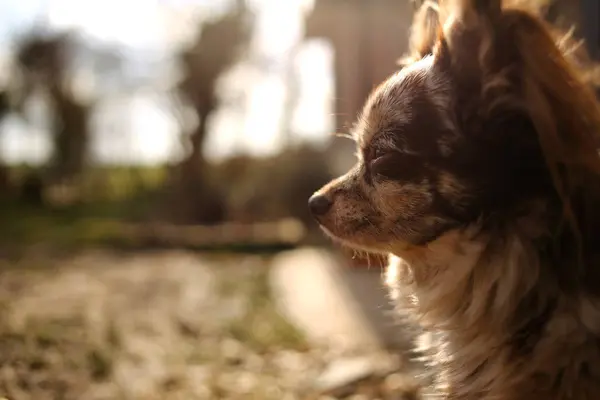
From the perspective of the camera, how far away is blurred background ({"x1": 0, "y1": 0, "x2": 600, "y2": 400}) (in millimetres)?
2105

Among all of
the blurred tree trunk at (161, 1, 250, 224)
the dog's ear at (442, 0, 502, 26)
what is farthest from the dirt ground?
the blurred tree trunk at (161, 1, 250, 224)

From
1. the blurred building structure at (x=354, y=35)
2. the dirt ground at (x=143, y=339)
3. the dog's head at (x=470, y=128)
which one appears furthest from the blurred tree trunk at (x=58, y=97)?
the dog's head at (x=470, y=128)

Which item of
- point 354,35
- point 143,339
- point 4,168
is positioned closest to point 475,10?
point 143,339

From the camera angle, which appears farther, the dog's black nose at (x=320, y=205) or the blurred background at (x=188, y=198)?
the blurred background at (x=188, y=198)

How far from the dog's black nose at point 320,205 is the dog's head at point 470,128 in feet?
0.38

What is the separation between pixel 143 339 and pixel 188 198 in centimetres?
416

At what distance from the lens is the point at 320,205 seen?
151cm

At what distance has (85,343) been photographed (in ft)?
6.77

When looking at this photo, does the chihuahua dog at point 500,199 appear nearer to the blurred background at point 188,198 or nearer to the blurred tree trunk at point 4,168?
the blurred background at point 188,198

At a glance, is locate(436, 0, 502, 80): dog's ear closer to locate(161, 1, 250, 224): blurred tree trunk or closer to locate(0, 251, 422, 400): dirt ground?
locate(0, 251, 422, 400): dirt ground

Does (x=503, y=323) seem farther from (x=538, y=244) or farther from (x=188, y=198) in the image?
(x=188, y=198)

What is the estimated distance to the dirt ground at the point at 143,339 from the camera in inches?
68.2

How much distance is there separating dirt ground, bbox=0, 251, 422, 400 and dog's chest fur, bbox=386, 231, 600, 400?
793 mm

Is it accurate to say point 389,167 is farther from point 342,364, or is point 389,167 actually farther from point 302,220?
point 302,220
